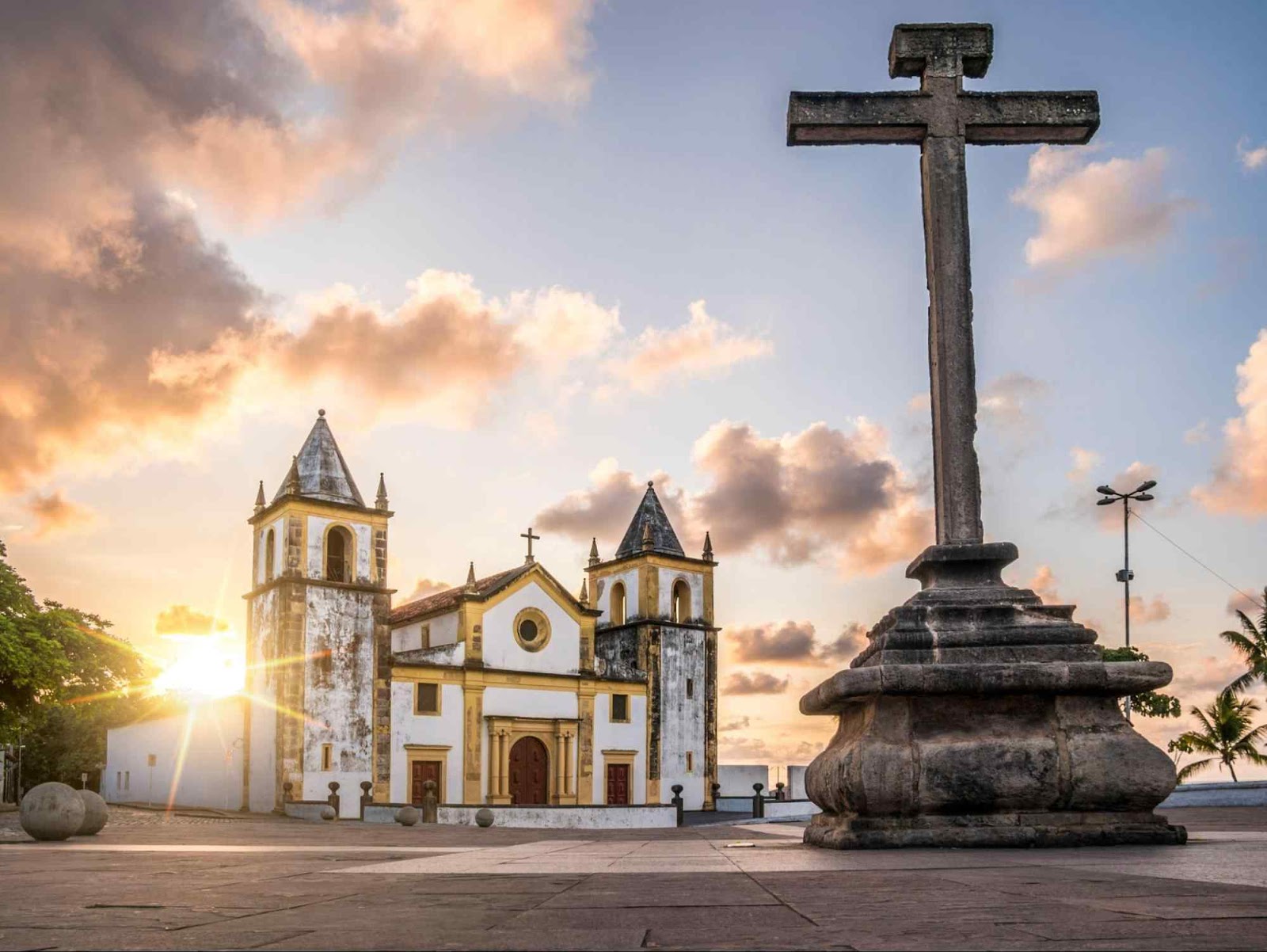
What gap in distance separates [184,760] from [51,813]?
2889 cm

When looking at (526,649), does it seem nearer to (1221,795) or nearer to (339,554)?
(339,554)

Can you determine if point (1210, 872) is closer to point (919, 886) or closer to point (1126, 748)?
point (919, 886)

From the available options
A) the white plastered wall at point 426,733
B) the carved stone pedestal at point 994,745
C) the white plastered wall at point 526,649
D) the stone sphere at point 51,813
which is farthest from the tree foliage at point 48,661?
the carved stone pedestal at point 994,745

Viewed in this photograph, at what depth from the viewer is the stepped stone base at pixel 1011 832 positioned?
5.34m

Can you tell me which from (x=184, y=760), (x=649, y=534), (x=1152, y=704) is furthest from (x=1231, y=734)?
(x=184, y=760)

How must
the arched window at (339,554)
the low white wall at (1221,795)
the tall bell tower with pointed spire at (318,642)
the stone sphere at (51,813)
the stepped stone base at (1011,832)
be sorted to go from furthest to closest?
the arched window at (339,554) → the tall bell tower with pointed spire at (318,642) → the low white wall at (1221,795) → the stone sphere at (51,813) → the stepped stone base at (1011,832)

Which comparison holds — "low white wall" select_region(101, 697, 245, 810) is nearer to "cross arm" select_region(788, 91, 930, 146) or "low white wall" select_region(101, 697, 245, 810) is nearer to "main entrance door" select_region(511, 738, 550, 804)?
"main entrance door" select_region(511, 738, 550, 804)

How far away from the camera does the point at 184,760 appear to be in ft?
129

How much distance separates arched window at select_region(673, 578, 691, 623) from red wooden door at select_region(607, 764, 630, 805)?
5.90 meters

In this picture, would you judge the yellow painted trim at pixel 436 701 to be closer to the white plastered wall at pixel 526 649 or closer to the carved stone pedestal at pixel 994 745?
the white plastered wall at pixel 526 649

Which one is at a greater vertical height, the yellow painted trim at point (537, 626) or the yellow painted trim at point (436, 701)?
the yellow painted trim at point (537, 626)

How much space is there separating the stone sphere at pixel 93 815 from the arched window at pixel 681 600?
28659 millimetres

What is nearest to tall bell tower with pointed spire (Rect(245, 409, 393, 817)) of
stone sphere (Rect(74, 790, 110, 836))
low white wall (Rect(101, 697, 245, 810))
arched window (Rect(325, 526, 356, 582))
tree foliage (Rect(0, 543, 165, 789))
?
arched window (Rect(325, 526, 356, 582))

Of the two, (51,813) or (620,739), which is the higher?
(51,813)
